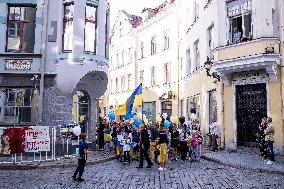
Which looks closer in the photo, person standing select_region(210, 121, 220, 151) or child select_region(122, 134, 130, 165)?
child select_region(122, 134, 130, 165)

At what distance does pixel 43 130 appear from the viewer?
1351 cm

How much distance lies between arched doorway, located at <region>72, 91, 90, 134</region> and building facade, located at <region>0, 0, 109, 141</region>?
0.83m

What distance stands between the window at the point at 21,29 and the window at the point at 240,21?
34.4 feet

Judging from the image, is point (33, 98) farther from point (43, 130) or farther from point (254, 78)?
point (254, 78)

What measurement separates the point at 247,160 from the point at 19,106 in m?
11.4

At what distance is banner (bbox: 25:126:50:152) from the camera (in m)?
13.3

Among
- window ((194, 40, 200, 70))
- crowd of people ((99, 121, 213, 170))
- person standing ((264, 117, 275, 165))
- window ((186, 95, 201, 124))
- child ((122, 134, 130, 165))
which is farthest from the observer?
window ((194, 40, 200, 70))

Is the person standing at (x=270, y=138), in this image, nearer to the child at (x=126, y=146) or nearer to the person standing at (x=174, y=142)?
the person standing at (x=174, y=142)

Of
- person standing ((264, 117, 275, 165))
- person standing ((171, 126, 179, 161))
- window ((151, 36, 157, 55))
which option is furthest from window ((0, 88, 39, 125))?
window ((151, 36, 157, 55))

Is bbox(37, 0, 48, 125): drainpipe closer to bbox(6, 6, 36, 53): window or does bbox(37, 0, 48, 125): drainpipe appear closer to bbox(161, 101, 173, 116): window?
bbox(6, 6, 36, 53): window

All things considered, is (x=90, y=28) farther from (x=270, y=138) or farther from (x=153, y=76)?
(x=153, y=76)

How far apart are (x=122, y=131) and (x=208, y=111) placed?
7473mm

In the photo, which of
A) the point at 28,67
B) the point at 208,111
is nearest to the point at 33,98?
the point at 28,67

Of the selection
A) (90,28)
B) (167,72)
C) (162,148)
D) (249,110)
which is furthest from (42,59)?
(167,72)
